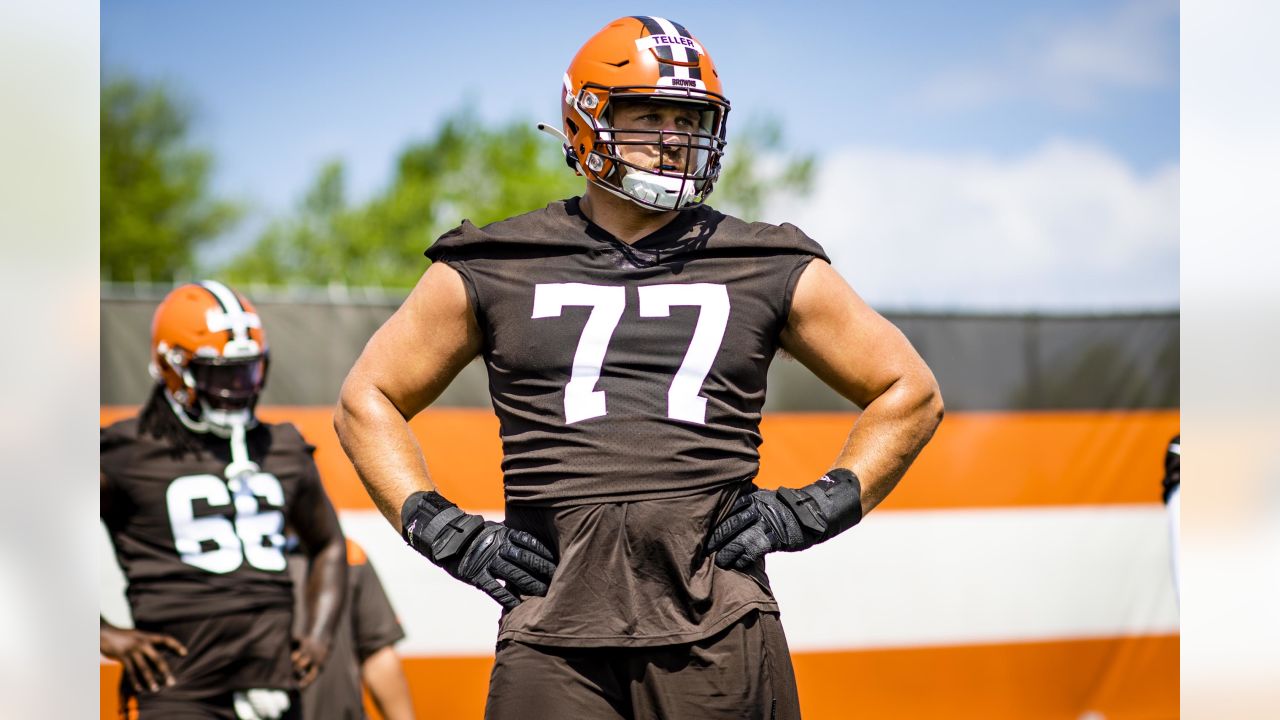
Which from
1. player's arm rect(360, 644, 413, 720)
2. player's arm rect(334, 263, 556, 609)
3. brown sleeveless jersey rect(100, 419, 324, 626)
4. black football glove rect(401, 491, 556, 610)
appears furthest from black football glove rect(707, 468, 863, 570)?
player's arm rect(360, 644, 413, 720)

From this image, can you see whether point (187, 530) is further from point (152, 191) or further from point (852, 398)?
point (152, 191)

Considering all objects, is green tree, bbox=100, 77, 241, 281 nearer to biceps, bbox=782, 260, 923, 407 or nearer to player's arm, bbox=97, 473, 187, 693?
player's arm, bbox=97, 473, 187, 693

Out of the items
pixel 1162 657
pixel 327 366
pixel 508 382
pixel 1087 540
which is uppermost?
pixel 508 382

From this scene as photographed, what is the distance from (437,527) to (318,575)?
2.50 meters

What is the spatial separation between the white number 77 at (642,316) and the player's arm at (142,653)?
8.29ft

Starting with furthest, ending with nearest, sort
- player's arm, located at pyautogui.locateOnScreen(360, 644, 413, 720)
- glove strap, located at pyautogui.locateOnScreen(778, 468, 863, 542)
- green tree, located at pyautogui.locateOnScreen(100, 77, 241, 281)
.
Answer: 1. green tree, located at pyautogui.locateOnScreen(100, 77, 241, 281)
2. player's arm, located at pyautogui.locateOnScreen(360, 644, 413, 720)
3. glove strap, located at pyautogui.locateOnScreen(778, 468, 863, 542)

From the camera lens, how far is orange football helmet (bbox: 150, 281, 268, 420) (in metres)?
4.42

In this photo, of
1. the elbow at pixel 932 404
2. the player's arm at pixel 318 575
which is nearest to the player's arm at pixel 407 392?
the elbow at pixel 932 404

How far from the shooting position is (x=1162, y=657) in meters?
5.96

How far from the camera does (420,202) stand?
32656 millimetres

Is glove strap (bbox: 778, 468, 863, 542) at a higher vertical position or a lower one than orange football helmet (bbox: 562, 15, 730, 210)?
lower
